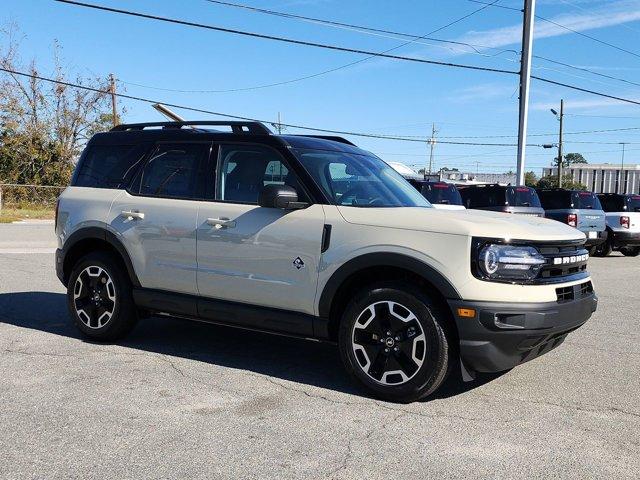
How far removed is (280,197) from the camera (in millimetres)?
4957

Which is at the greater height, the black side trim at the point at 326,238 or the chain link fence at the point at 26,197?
the black side trim at the point at 326,238

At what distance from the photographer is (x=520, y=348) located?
443 centimetres

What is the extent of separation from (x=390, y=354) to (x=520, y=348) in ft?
2.85

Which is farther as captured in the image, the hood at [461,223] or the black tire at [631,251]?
the black tire at [631,251]

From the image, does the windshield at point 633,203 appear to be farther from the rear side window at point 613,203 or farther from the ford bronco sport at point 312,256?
the ford bronco sport at point 312,256

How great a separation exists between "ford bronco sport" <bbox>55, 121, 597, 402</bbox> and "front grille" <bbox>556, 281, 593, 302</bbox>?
0.05ft

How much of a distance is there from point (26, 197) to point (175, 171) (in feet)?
102

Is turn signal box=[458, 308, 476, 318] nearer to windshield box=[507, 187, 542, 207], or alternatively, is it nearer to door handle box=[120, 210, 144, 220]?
door handle box=[120, 210, 144, 220]

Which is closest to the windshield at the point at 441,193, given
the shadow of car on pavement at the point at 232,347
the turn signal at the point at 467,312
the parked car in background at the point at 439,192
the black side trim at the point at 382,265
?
the parked car in background at the point at 439,192

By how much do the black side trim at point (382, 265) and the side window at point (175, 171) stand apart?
1.54 m

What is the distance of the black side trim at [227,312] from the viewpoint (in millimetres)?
5055

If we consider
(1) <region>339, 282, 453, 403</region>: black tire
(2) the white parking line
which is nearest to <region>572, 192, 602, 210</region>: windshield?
(2) the white parking line

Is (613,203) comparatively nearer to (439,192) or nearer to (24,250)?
(439,192)

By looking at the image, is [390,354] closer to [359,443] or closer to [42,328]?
[359,443]
